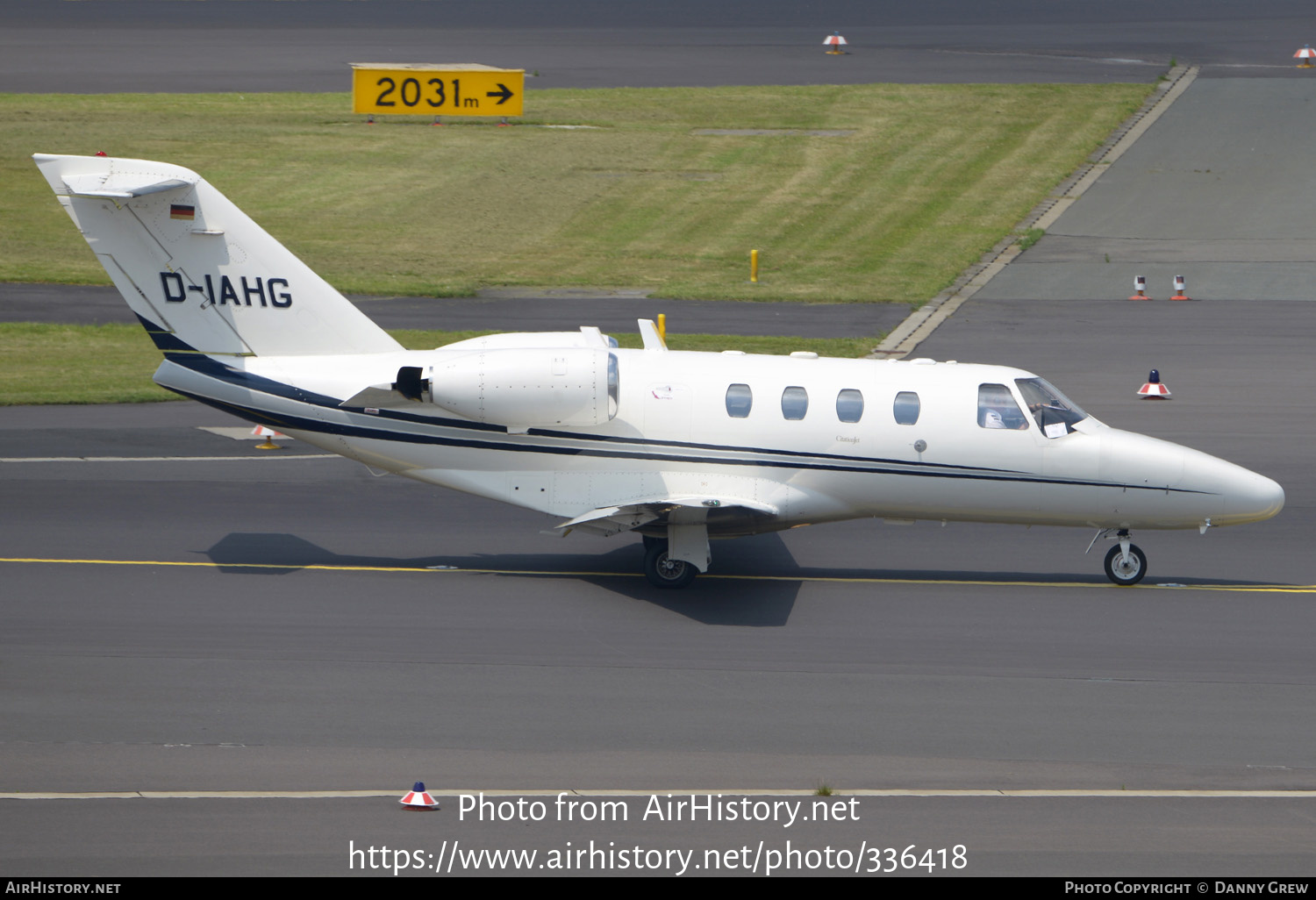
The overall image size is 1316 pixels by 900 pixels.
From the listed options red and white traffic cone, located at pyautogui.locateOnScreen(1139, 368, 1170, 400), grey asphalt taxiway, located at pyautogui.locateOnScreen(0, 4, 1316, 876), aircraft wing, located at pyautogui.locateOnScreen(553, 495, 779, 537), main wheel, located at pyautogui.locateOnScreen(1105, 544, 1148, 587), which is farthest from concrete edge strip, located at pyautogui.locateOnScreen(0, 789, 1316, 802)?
red and white traffic cone, located at pyautogui.locateOnScreen(1139, 368, 1170, 400)

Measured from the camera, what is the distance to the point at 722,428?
704 inches

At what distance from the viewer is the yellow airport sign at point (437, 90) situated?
4997 centimetres

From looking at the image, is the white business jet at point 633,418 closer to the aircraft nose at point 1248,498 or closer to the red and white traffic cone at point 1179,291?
the aircraft nose at point 1248,498

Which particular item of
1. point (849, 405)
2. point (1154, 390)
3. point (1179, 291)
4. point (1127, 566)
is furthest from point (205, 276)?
point (1179, 291)

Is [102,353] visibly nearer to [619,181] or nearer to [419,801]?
[619,181]

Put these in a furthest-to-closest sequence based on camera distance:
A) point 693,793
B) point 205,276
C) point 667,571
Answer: point 205,276, point 667,571, point 693,793

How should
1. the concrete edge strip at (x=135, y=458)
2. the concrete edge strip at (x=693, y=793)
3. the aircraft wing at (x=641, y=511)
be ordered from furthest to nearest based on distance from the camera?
1. the concrete edge strip at (x=135, y=458)
2. the aircraft wing at (x=641, y=511)
3. the concrete edge strip at (x=693, y=793)

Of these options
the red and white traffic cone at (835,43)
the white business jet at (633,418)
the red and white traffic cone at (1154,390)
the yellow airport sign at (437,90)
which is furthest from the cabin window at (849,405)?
the red and white traffic cone at (835,43)

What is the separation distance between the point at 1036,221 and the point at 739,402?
84.0 feet

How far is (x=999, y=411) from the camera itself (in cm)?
1809

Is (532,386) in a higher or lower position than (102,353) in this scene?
lower

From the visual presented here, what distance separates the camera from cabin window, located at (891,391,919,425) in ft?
58.9

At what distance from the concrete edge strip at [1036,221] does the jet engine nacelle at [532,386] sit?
12.2 m

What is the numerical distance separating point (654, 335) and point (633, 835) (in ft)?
30.8
